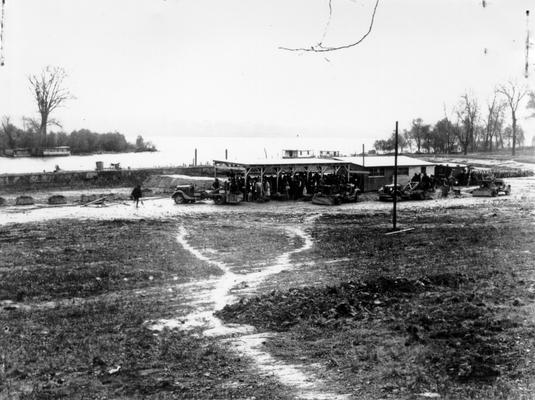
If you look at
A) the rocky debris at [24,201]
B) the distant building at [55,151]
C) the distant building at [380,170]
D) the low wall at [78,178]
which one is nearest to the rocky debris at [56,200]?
the rocky debris at [24,201]

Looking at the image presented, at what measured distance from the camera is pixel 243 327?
1165cm

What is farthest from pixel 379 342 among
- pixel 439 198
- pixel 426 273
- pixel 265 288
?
pixel 439 198

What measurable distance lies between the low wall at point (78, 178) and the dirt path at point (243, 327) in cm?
3052

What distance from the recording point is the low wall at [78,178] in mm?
44688

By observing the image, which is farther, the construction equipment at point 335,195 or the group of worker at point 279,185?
the group of worker at point 279,185

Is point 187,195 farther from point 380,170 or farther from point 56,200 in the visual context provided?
point 380,170

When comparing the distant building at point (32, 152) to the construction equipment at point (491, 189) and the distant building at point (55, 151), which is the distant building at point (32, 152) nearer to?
the distant building at point (55, 151)

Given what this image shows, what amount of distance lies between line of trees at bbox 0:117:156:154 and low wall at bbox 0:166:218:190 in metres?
37.0

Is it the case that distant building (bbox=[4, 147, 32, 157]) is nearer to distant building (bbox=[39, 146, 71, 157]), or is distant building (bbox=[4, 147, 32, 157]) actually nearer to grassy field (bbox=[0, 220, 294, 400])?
distant building (bbox=[39, 146, 71, 157])

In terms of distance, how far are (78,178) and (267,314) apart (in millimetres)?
39692

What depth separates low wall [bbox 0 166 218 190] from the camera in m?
44.7

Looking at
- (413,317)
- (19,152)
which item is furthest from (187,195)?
(19,152)

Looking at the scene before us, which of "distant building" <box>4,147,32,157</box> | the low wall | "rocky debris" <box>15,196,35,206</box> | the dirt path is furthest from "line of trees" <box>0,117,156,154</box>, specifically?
the dirt path

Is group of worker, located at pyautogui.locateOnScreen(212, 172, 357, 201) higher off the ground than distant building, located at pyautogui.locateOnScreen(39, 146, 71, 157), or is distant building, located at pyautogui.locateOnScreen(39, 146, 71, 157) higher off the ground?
distant building, located at pyautogui.locateOnScreen(39, 146, 71, 157)
